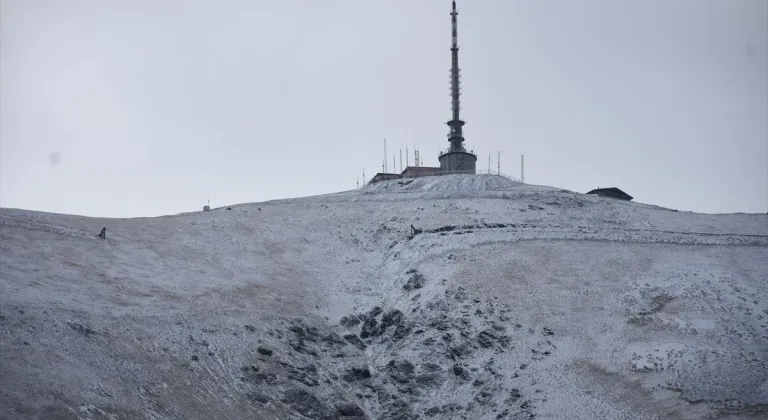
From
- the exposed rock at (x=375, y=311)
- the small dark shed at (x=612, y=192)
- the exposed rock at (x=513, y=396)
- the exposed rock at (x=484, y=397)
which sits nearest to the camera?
the exposed rock at (x=513, y=396)

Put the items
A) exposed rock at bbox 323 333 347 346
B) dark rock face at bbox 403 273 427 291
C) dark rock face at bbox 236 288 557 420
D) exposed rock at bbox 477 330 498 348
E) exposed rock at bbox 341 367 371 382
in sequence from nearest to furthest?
dark rock face at bbox 236 288 557 420
exposed rock at bbox 341 367 371 382
exposed rock at bbox 477 330 498 348
exposed rock at bbox 323 333 347 346
dark rock face at bbox 403 273 427 291

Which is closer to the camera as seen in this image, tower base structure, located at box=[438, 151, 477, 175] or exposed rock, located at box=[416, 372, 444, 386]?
exposed rock, located at box=[416, 372, 444, 386]

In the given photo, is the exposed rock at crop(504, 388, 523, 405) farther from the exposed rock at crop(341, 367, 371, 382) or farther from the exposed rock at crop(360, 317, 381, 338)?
the exposed rock at crop(360, 317, 381, 338)

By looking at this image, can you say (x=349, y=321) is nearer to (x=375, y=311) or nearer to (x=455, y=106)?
(x=375, y=311)

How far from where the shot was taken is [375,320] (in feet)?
132

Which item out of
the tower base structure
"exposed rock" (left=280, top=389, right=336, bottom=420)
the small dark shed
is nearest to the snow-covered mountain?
"exposed rock" (left=280, top=389, right=336, bottom=420)

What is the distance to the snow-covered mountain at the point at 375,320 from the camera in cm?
2928

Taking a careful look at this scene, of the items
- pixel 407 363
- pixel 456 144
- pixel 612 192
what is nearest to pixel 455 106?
pixel 456 144

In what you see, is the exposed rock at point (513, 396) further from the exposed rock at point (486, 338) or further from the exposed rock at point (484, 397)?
the exposed rock at point (486, 338)

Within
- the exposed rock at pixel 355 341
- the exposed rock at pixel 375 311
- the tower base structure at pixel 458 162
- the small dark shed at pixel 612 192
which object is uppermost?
the tower base structure at pixel 458 162

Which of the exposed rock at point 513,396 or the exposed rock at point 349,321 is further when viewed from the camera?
the exposed rock at point 349,321

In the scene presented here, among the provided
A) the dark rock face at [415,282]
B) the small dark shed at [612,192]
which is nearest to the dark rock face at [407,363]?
the dark rock face at [415,282]

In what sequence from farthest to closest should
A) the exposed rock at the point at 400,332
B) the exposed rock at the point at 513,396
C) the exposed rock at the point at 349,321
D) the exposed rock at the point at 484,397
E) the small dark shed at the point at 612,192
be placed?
1. the small dark shed at the point at 612,192
2. the exposed rock at the point at 349,321
3. the exposed rock at the point at 400,332
4. the exposed rock at the point at 484,397
5. the exposed rock at the point at 513,396

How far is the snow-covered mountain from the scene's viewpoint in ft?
96.1
